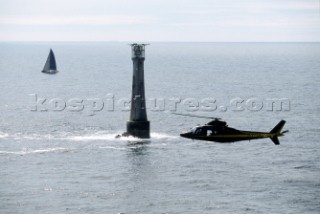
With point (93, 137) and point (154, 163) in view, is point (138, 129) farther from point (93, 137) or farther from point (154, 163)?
point (154, 163)

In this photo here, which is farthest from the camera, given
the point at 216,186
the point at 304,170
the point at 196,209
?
the point at 304,170

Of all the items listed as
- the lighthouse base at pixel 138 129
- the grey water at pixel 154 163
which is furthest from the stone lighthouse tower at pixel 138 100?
the grey water at pixel 154 163

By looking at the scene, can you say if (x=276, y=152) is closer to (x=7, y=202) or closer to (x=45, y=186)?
(x=45, y=186)

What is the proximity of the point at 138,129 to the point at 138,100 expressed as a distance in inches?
164

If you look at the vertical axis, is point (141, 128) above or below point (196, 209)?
above

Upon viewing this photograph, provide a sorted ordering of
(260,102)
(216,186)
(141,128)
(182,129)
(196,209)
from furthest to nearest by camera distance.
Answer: (260,102) < (182,129) < (141,128) < (216,186) < (196,209)

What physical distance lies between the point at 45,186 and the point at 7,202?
6.42 meters

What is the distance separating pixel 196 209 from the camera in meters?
56.6

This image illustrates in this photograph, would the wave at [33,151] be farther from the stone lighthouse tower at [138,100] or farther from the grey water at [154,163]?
the stone lighthouse tower at [138,100]

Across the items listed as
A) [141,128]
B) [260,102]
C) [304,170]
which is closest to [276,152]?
[304,170]

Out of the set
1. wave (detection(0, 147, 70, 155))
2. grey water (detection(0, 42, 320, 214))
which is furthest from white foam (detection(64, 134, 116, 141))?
wave (detection(0, 147, 70, 155))

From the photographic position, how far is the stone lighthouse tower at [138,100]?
8753 centimetres

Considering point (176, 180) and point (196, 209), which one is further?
point (176, 180)

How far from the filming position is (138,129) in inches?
3460
